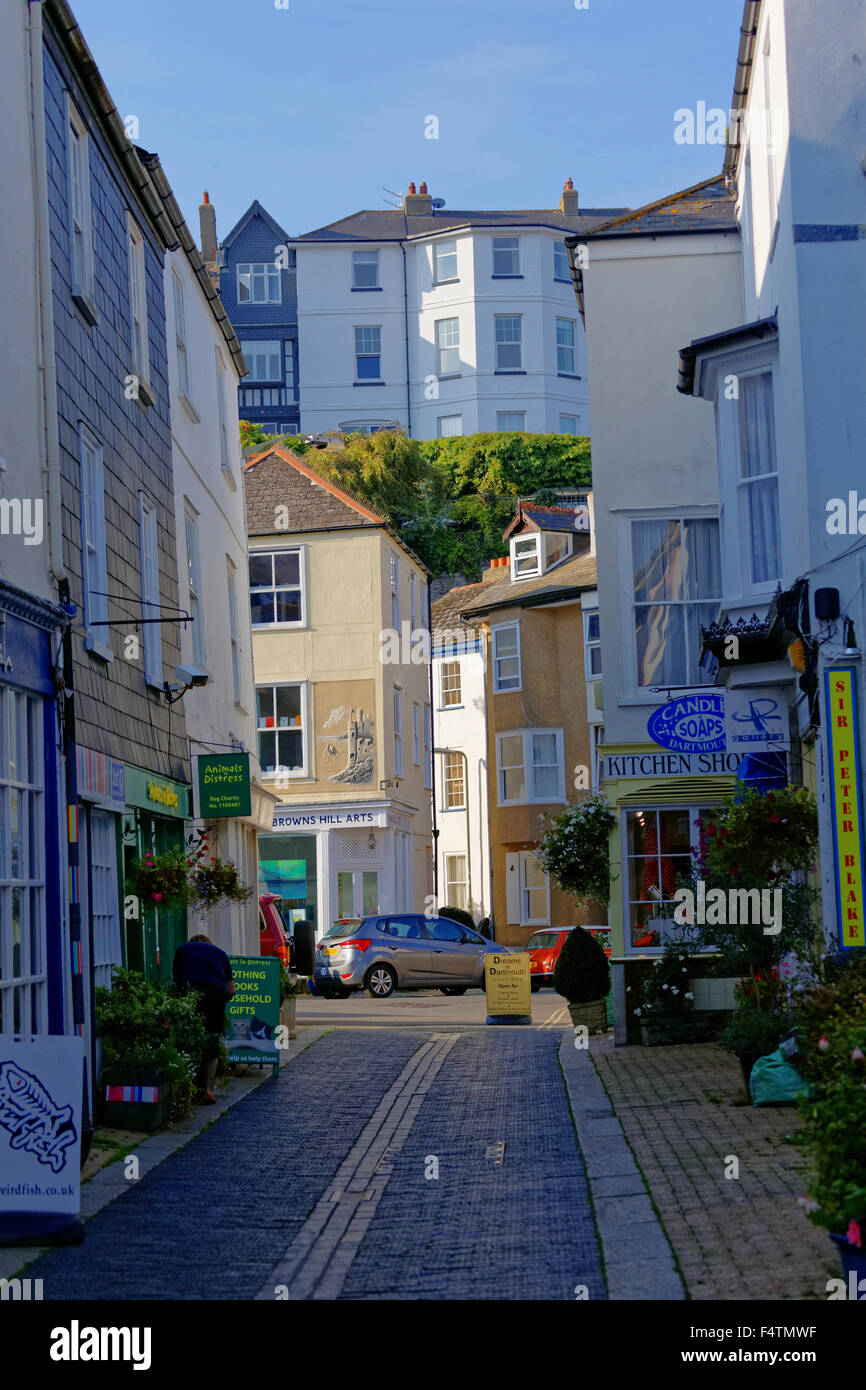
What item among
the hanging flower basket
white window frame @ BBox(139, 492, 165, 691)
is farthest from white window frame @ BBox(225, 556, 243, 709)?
the hanging flower basket

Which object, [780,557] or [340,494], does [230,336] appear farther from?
[340,494]

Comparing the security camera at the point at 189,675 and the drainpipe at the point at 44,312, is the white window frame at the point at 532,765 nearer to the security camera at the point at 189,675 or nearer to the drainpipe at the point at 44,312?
the security camera at the point at 189,675

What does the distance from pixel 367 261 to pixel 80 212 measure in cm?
5645

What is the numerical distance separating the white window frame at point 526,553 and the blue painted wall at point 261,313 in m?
24.7

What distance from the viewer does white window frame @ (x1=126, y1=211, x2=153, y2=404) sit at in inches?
656

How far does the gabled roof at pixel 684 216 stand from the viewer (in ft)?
65.8

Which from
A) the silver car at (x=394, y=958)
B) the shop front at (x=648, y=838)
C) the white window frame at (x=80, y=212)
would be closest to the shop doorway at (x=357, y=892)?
the silver car at (x=394, y=958)

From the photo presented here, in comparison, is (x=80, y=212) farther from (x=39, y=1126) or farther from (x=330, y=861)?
(x=330, y=861)

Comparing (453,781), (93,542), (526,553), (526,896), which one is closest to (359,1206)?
(93,542)

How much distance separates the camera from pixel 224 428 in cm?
2378

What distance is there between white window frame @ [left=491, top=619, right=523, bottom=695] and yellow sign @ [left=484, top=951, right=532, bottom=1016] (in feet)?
73.6

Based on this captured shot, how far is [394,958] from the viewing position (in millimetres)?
30156

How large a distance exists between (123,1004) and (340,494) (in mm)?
28054
